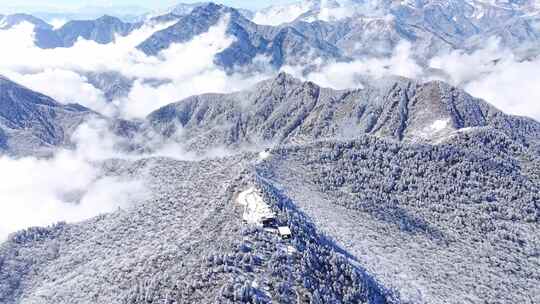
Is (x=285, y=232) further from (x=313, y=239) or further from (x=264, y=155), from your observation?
(x=264, y=155)

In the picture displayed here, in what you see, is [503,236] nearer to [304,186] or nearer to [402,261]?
[402,261]

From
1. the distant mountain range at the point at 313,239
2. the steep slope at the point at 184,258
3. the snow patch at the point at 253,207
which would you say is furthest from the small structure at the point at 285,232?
the snow patch at the point at 253,207

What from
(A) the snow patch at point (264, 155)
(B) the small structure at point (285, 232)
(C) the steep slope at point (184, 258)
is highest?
(A) the snow patch at point (264, 155)

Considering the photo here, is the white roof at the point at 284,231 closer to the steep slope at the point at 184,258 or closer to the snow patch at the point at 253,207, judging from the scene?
the steep slope at the point at 184,258

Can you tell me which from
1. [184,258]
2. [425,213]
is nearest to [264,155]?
[425,213]

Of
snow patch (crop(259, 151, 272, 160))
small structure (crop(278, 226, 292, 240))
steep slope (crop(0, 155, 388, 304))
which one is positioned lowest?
steep slope (crop(0, 155, 388, 304))

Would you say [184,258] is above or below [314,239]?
below

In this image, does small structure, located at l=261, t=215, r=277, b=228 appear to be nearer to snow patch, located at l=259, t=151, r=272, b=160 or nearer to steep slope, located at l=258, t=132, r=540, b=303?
steep slope, located at l=258, t=132, r=540, b=303

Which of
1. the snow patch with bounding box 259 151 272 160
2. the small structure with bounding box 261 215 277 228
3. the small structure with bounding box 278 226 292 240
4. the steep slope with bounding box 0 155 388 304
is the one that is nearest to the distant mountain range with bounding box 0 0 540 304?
the small structure with bounding box 261 215 277 228
